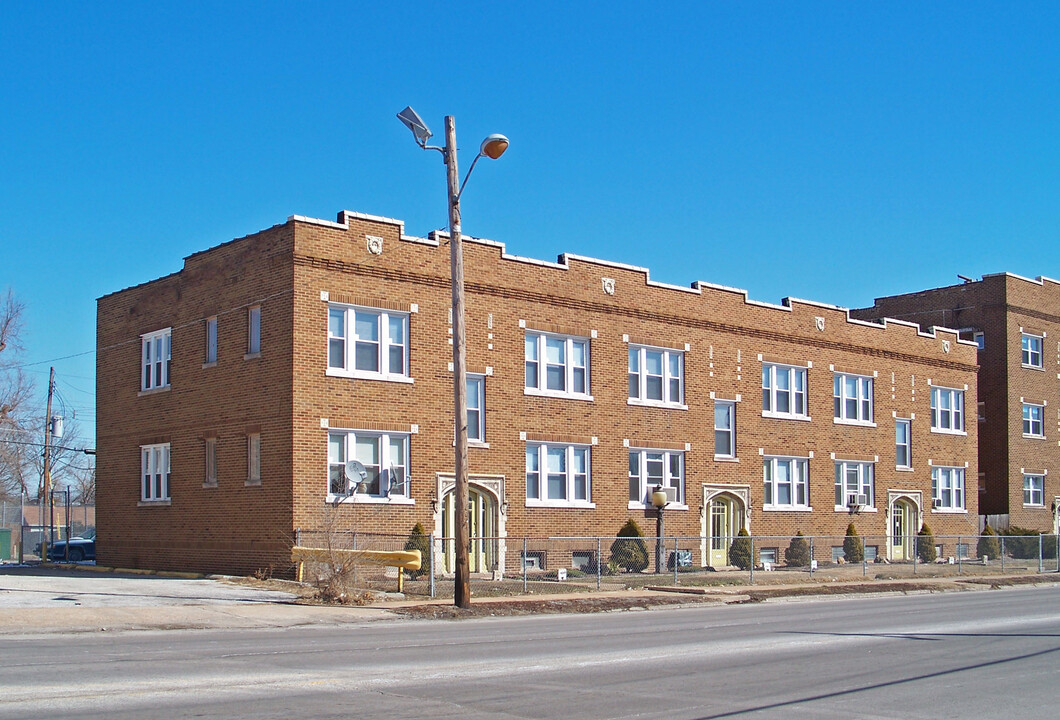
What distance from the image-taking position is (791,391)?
39.9 metres

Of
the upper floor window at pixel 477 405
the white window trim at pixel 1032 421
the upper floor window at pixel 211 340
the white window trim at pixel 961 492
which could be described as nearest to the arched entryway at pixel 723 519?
the upper floor window at pixel 477 405

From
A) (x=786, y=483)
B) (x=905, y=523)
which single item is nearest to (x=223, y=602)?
(x=786, y=483)

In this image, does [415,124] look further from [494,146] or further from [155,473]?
[155,473]

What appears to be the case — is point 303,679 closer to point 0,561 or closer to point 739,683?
point 739,683

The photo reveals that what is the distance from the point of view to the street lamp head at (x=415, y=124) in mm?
21859

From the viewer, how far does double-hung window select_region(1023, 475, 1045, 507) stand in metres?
52.0

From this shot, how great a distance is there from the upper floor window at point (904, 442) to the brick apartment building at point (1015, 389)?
827 centimetres

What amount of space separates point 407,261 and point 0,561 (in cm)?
2069

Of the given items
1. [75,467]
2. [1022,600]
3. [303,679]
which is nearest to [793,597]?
[1022,600]

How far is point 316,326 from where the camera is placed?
2795 cm

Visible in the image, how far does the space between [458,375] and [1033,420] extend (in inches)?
1552

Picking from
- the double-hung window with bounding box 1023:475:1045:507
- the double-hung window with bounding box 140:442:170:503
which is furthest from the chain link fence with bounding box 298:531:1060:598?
the double-hung window with bounding box 1023:475:1045:507

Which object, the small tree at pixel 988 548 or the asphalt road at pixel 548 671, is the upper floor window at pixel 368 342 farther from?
the small tree at pixel 988 548

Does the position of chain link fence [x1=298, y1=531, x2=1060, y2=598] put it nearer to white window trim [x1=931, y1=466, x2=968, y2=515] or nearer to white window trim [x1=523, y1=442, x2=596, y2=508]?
white window trim [x1=523, y1=442, x2=596, y2=508]
